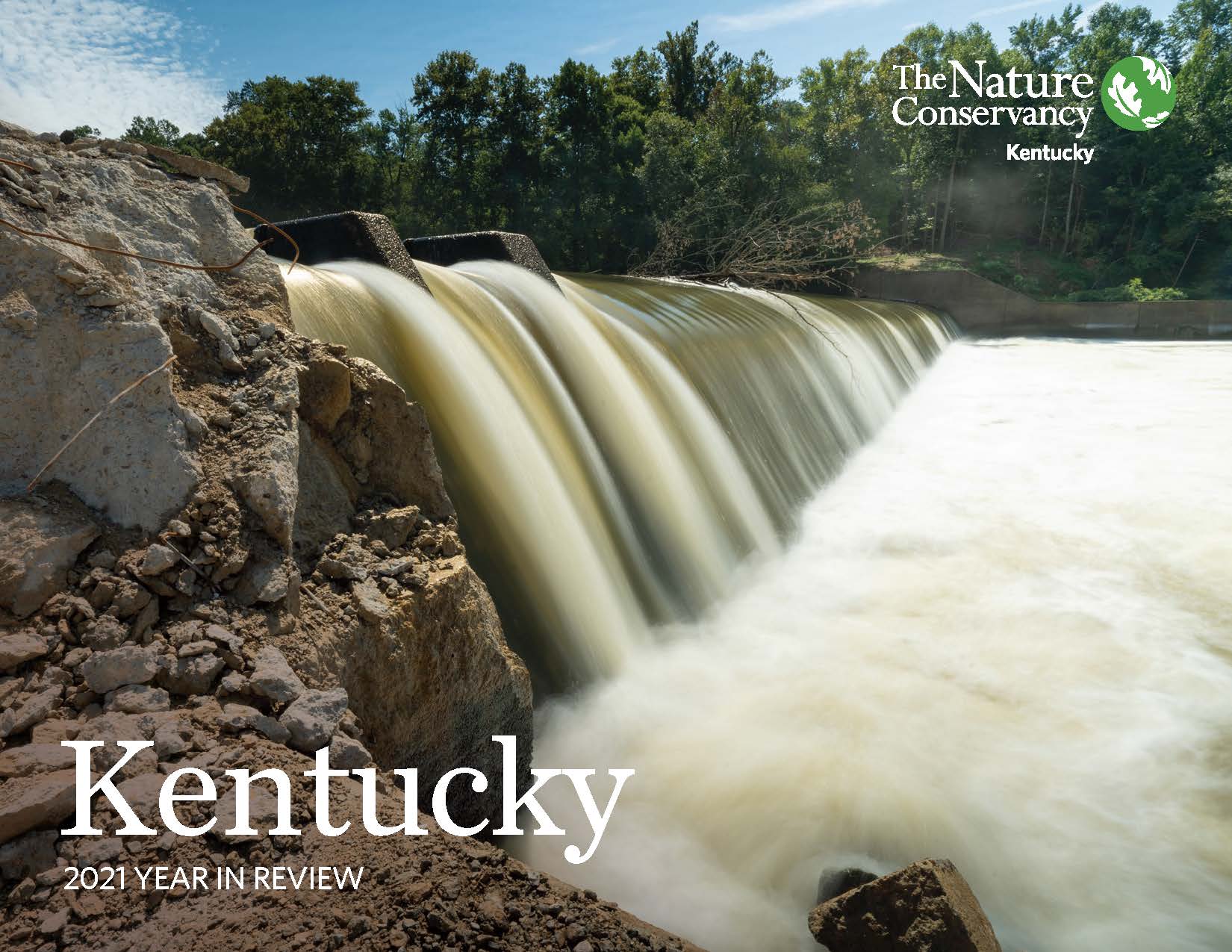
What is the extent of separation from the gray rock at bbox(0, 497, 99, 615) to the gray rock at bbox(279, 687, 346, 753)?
54 cm

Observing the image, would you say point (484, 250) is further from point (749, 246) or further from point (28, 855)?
point (749, 246)

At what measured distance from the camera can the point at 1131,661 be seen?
12.2 ft

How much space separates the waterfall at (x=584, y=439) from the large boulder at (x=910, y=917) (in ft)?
4.50

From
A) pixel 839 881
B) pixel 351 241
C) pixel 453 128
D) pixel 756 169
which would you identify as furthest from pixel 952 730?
pixel 453 128

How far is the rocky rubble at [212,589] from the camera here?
1.32 m

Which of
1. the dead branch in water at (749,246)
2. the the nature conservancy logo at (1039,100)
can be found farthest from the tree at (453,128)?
the the nature conservancy logo at (1039,100)

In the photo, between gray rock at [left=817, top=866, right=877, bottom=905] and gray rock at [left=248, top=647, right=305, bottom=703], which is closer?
gray rock at [left=248, top=647, right=305, bottom=703]

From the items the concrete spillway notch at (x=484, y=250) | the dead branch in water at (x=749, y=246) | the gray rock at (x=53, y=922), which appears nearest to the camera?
the gray rock at (x=53, y=922)

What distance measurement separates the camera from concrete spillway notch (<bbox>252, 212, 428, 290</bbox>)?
4258 mm

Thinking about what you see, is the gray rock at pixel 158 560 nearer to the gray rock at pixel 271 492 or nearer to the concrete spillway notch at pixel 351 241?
the gray rock at pixel 271 492

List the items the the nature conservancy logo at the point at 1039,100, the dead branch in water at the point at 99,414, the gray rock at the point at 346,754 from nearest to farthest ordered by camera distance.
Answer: the gray rock at the point at 346,754
the dead branch in water at the point at 99,414
the the nature conservancy logo at the point at 1039,100

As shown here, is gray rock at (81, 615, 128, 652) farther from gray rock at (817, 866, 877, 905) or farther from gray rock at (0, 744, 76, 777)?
gray rock at (817, 866, 877, 905)

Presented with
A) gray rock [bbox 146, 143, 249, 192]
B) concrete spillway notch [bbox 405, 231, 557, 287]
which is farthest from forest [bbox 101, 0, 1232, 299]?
gray rock [bbox 146, 143, 249, 192]

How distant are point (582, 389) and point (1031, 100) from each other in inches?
1545
